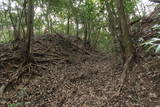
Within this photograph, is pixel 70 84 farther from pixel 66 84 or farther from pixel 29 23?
pixel 29 23

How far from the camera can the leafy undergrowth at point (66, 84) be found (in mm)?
4695

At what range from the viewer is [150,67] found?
5340mm

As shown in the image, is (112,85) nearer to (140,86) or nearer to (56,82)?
(140,86)

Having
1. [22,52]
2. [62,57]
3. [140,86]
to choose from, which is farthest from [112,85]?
[62,57]

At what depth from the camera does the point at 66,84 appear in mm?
6656

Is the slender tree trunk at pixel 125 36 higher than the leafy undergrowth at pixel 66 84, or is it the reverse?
the slender tree trunk at pixel 125 36

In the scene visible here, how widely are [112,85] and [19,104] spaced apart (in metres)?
2.73

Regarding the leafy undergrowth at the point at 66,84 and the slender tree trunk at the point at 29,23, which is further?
the slender tree trunk at the point at 29,23

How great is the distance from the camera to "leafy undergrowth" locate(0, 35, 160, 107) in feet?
15.4

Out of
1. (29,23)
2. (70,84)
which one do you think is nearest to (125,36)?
(70,84)

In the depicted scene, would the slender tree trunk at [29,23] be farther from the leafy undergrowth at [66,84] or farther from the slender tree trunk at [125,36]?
the slender tree trunk at [125,36]

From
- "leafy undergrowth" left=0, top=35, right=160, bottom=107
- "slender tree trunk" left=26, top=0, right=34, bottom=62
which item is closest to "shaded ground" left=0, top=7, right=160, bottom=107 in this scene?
"leafy undergrowth" left=0, top=35, right=160, bottom=107

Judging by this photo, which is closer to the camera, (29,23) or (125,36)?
(125,36)

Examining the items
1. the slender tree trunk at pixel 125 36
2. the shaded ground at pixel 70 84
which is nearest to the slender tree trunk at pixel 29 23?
the shaded ground at pixel 70 84
